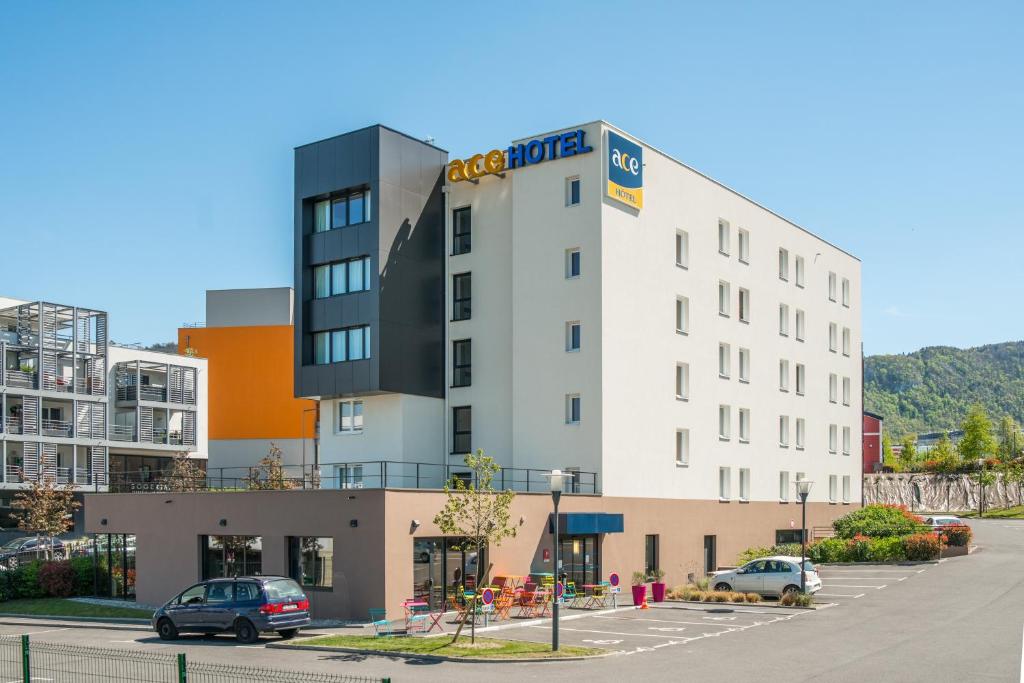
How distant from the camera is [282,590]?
27.4 metres

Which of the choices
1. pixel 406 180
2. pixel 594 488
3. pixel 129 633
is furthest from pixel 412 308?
pixel 129 633

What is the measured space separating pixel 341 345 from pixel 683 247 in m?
14.8

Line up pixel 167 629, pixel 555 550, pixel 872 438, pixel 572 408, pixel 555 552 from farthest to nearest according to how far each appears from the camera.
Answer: pixel 872 438, pixel 572 408, pixel 167 629, pixel 555 552, pixel 555 550

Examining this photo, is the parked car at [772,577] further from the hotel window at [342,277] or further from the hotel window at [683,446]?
the hotel window at [342,277]

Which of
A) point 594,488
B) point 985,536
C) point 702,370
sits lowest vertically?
point 985,536

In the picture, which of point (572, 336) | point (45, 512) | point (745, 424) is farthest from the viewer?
point (45, 512)

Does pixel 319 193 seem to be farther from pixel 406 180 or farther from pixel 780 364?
pixel 780 364

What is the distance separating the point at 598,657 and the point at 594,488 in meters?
14.4

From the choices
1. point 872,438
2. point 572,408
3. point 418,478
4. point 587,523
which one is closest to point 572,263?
point 572,408

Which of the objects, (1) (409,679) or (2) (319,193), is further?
(2) (319,193)

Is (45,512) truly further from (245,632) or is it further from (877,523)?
(877,523)

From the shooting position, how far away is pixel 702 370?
4522 cm

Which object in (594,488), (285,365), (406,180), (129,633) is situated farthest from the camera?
(285,365)

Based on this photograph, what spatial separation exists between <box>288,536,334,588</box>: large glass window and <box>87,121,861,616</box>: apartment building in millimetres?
3373
